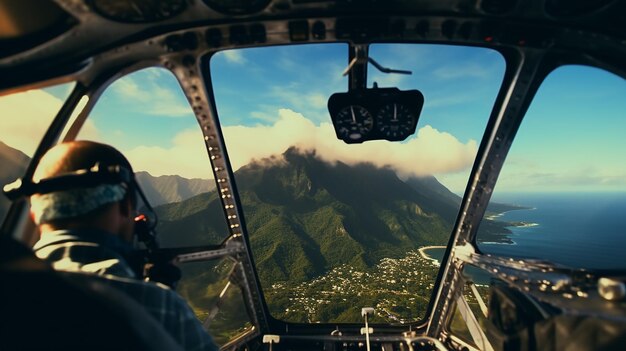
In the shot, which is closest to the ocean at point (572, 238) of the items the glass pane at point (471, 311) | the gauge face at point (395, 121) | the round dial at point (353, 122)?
the glass pane at point (471, 311)

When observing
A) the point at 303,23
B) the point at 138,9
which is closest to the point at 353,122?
the point at 303,23

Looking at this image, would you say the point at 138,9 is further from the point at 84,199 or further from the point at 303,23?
the point at 84,199

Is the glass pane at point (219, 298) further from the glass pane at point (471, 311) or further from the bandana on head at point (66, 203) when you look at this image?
the glass pane at point (471, 311)

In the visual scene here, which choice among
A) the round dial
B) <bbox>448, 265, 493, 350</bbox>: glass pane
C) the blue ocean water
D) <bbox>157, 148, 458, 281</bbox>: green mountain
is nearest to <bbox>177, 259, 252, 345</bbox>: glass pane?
the round dial

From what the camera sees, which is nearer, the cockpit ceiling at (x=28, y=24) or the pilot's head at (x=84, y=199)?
the pilot's head at (x=84, y=199)

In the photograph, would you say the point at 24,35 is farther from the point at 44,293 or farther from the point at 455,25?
the point at 455,25

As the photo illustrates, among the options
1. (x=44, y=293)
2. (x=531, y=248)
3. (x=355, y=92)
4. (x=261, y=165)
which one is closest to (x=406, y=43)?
(x=355, y=92)

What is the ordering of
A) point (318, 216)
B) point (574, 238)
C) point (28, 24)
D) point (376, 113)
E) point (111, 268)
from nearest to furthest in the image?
point (111, 268)
point (28, 24)
point (376, 113)
point (574, 238)
point (318, 216)
